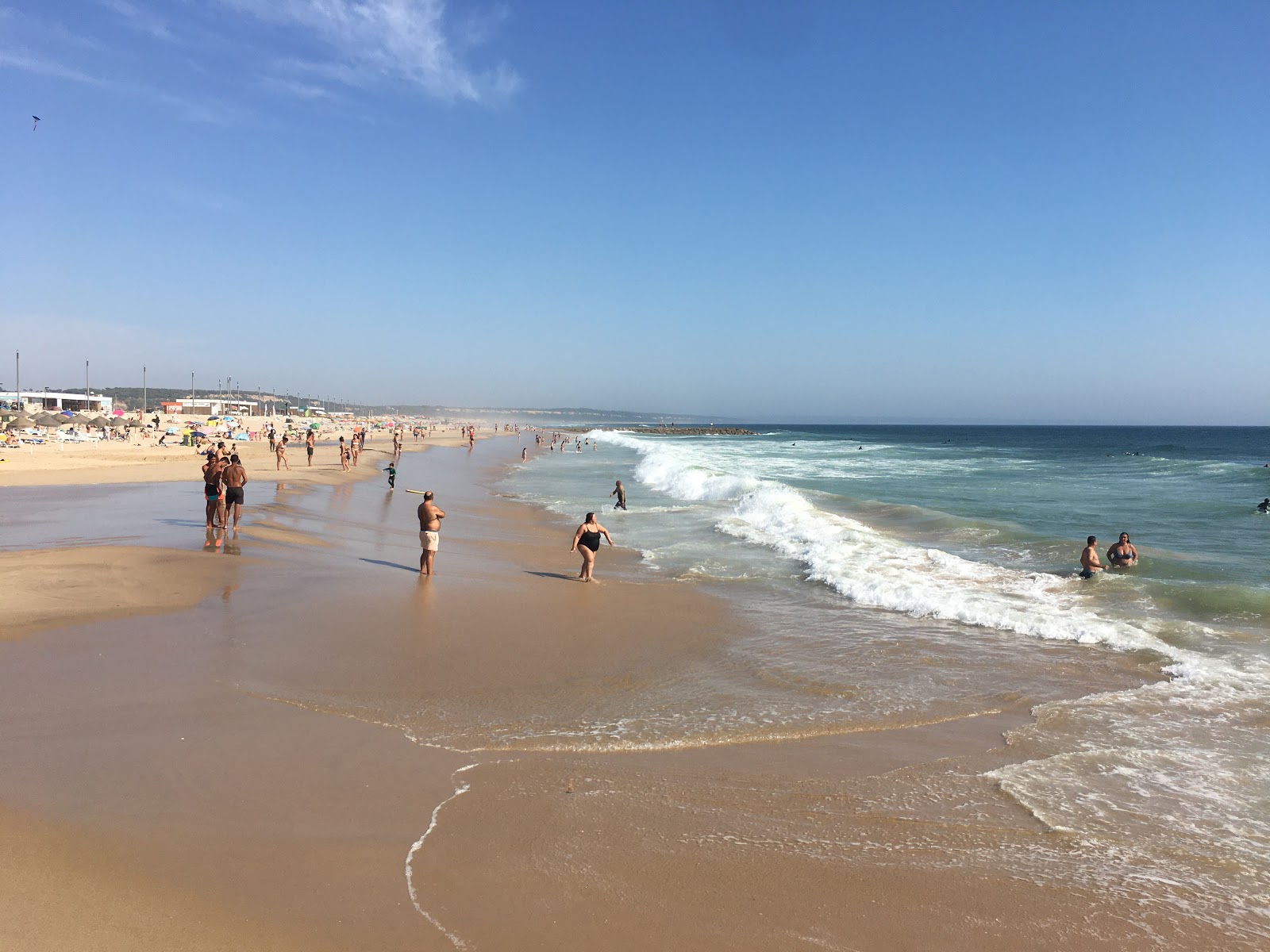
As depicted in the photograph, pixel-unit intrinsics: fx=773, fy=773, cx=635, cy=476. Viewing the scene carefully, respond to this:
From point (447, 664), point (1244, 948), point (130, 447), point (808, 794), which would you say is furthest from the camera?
point (130, 447)

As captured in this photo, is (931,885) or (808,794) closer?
(931,885)

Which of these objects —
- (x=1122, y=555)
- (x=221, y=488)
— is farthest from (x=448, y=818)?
(x=1122, y=555)

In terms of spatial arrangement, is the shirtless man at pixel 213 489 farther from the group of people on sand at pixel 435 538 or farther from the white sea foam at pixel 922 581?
the white sea foam at pixel 922 581

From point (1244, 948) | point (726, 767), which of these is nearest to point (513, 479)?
point (726, 767)

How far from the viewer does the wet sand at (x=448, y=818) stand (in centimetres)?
400

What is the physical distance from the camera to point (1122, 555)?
14.8m

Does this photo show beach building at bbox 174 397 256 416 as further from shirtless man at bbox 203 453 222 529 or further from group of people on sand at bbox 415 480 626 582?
group of people on sand at bbox 415 480 626 582

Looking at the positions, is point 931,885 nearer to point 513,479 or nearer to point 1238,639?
point 1238,639

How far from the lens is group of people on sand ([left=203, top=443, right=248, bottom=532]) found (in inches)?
578

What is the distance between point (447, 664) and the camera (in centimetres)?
827

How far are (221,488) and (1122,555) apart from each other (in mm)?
17594

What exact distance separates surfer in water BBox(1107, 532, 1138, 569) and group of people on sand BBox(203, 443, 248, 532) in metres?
16.8

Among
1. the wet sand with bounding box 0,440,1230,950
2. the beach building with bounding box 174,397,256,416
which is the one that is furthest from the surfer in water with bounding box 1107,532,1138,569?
the beach building with bounding box 174,397,256,416

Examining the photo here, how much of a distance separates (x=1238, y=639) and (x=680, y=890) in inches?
379
